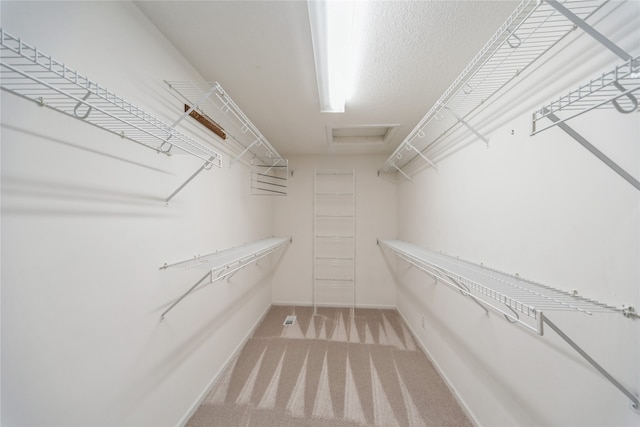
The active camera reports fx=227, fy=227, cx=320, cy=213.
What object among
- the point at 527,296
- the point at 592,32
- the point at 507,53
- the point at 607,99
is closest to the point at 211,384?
the point at 527,296

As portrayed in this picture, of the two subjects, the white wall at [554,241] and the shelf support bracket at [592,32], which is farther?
the white wall at [554,241]

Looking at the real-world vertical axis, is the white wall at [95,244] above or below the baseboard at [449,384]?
above

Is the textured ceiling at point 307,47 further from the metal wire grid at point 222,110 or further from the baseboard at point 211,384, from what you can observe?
the baseboard at point 211,384

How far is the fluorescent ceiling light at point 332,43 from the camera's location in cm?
92

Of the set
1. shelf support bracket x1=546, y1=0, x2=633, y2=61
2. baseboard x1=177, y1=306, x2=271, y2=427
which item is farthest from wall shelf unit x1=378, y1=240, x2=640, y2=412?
baseboard x1=177, y1=306, x2=271, y2=427

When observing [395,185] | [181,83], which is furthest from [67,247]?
[395,185]

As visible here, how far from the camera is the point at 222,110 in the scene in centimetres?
157

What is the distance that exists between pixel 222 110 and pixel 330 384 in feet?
7.39

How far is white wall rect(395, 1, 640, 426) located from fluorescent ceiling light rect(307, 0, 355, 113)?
885mm

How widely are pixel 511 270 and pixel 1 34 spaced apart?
1878 mm

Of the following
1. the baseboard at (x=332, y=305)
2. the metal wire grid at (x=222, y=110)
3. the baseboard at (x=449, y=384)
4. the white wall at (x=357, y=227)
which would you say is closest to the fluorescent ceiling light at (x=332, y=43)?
the metal wire grid at (x=222, y=110)

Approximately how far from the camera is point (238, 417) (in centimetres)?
154

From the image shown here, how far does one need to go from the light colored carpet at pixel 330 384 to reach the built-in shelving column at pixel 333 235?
0.74 meters

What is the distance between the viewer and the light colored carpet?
155cm
